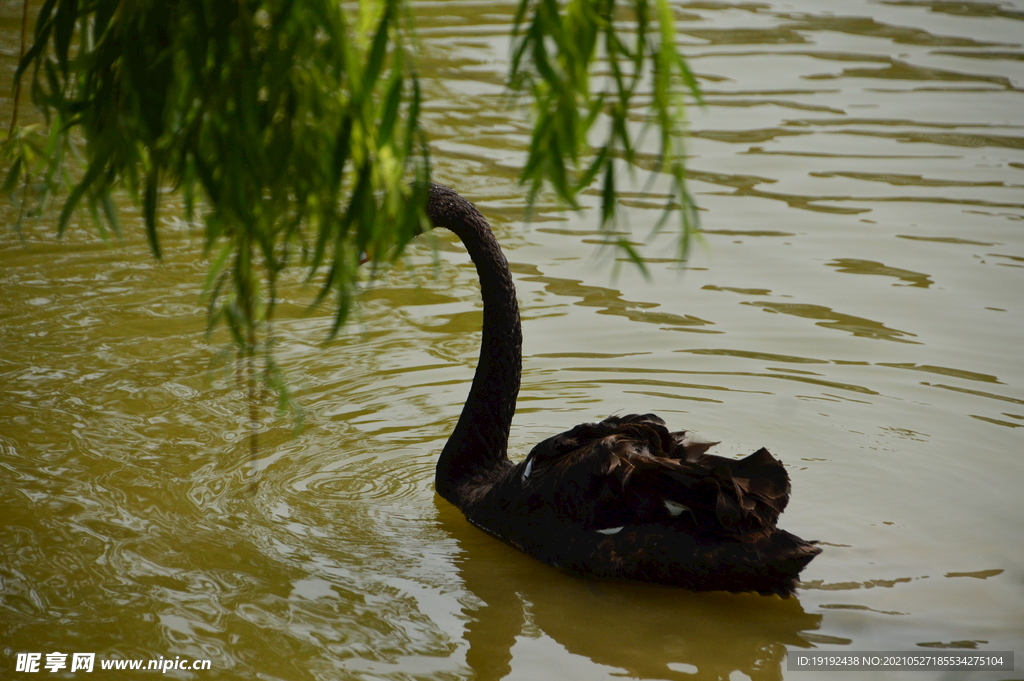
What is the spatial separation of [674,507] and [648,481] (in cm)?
11

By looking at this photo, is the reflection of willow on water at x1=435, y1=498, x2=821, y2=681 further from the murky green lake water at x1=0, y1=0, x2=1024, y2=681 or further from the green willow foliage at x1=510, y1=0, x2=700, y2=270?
the green willow foliage at x1=510, y1=0, x2=700, y2=270

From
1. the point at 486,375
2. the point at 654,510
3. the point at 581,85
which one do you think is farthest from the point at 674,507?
the point at 581,85

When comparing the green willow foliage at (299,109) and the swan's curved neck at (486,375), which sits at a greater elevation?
the green willow foliage at (299,109)

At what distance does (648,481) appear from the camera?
10.9ft

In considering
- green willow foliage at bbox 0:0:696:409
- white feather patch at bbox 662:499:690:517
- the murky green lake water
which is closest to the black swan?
white feather patch at bbox 662:499:690:517

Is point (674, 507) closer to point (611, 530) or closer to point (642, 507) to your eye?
point (642, 507)

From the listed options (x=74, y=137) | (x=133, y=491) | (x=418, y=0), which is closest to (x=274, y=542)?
(x=133, y=491)

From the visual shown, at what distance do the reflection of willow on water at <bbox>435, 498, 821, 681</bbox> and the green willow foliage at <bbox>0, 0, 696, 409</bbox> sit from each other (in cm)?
166

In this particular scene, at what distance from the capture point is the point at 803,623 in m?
3.22

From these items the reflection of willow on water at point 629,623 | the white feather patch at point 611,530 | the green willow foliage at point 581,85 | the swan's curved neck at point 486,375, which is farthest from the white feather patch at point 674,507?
the green willow foliage at point 581,85

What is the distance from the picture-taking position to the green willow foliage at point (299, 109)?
168 cm

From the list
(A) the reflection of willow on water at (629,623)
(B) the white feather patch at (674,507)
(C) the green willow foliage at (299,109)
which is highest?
(C) the green willow foliage at (299,109)

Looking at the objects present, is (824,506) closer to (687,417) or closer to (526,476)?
(687,417)

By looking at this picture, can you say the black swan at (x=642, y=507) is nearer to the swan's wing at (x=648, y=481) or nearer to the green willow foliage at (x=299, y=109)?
the swan's wing at (x=648, y=481)
